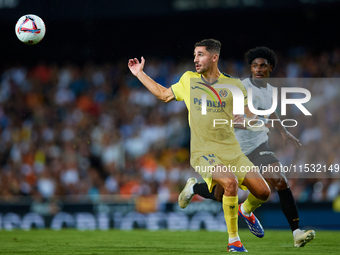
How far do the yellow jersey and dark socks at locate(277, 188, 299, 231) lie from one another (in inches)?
42.8

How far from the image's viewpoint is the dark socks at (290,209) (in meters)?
7.29

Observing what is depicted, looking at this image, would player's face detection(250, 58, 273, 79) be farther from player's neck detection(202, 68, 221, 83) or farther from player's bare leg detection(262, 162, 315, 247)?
player's bare leg detection(262, 162, 315, 247)

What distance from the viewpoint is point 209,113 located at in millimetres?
6699

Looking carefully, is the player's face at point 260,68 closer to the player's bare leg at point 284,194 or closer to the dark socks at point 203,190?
the player's bare leg at point 284,194

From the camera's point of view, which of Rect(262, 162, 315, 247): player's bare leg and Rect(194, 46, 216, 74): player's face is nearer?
Rect(194, 46, 216, 74): player's face

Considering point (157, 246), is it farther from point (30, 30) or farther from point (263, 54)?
point (30, 30)

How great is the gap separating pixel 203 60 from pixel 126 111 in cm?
911

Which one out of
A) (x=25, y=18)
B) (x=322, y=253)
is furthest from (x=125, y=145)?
(x=322, y=253)

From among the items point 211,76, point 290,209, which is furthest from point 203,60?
point 290,209

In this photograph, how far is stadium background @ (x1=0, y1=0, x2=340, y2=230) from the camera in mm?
12164

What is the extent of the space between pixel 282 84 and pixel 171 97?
27.7 feet

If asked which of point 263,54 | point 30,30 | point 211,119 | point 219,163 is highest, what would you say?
point 30,30

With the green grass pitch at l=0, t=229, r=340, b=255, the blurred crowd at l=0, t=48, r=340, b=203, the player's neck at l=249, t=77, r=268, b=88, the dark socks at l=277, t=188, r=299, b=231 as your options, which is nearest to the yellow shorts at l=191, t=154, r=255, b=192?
the green grass pitch at l=0, t=229, r=340, b=255

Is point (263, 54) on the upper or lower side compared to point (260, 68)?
upper
